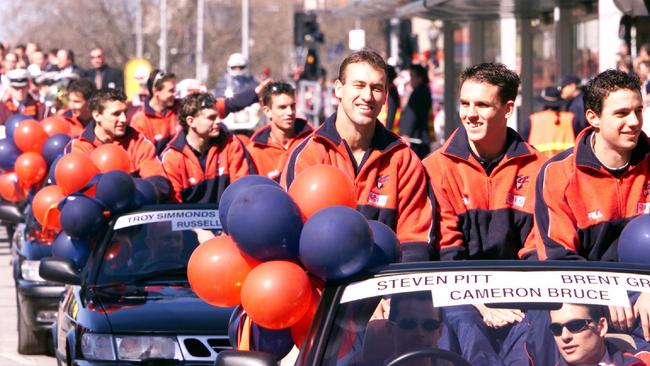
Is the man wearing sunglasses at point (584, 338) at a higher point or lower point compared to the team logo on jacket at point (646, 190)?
lower

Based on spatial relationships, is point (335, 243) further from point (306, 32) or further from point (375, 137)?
point (306, 32)

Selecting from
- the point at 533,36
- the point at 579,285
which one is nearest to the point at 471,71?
the point at 579,285

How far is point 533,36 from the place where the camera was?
27906mm

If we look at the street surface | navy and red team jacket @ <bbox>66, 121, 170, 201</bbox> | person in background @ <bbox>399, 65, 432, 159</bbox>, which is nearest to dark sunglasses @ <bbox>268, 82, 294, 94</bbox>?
navy and red team jacket @ <bbox>66, 121, 170, 201</bbox>

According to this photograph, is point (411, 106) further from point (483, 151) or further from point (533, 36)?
point (483, 151)

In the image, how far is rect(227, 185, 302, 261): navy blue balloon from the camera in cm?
561

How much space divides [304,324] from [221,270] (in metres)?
0.38

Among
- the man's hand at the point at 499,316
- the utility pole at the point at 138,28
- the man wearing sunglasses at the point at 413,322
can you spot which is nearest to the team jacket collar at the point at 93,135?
the man wearing sunglasses at the point at 413,322

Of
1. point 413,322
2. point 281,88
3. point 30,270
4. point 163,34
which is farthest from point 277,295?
point 163,34

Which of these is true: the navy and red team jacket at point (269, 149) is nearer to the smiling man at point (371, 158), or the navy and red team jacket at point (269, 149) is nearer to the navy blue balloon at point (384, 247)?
the smiling man at point (371, 158)

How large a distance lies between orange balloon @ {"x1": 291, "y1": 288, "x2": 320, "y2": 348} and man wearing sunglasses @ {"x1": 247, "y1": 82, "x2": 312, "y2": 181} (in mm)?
5979

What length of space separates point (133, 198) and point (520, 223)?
3.39 meters

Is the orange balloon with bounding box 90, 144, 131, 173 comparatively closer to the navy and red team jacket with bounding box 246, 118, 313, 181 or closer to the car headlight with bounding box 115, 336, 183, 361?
the navy and red team jacket with bounding box 246, 118, 313, 181

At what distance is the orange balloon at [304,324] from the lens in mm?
5641
